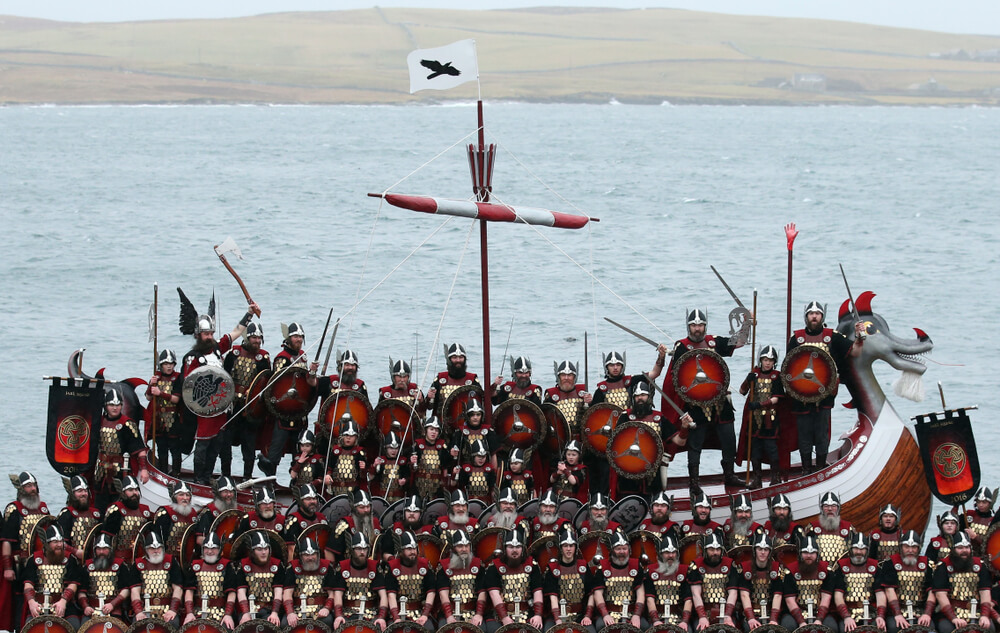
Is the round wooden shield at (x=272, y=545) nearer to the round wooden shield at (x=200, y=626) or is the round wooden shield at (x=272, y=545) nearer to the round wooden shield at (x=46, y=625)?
the round wooden shield at (x=200, y=626)

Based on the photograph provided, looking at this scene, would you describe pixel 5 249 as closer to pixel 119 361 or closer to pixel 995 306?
pixel 119 361

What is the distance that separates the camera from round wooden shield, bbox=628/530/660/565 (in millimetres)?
20828

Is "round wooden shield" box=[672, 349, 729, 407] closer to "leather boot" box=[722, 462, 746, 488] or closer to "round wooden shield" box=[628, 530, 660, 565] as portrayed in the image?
"leather boot" box=[722, 462, 746, 488]

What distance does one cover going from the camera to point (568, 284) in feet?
202

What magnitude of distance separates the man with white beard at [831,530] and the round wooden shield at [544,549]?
315 cm

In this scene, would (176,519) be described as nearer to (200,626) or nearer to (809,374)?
(200,626)

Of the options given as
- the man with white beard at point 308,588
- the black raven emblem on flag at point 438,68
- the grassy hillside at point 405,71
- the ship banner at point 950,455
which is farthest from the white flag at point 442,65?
the grassy hillside at point 405,71

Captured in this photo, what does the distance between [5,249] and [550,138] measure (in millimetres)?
59664

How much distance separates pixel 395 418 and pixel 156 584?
393 cm

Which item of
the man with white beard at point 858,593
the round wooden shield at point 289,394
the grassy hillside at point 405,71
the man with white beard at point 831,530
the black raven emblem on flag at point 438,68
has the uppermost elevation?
the grassy hillside at point 405,71

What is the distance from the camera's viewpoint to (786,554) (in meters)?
20.9

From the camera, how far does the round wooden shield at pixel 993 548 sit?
2045cm

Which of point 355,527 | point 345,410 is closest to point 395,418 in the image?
point 345,410

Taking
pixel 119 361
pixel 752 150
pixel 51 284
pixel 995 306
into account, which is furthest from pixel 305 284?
pixel 752 150
